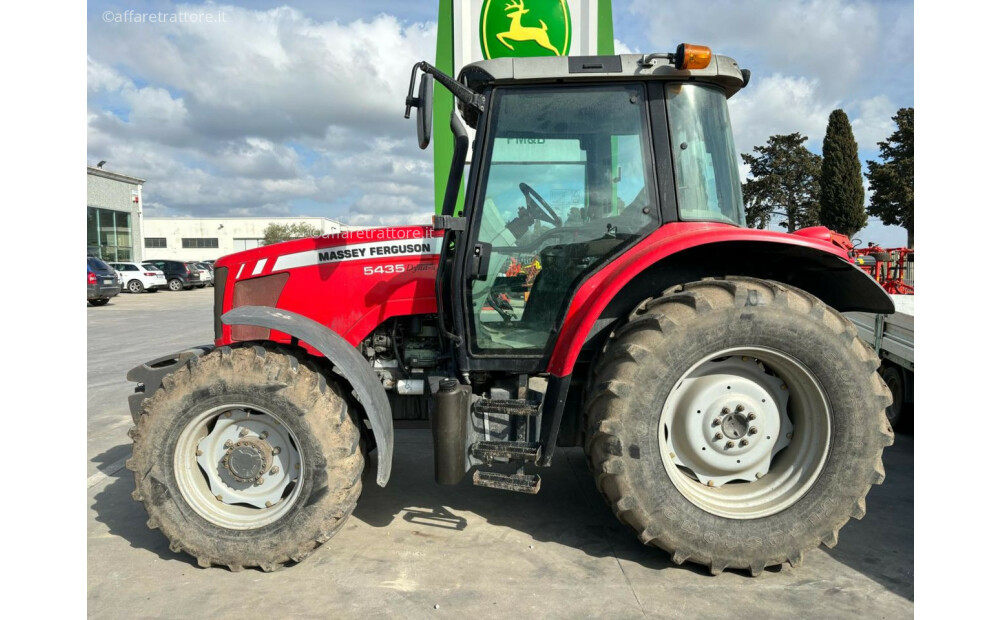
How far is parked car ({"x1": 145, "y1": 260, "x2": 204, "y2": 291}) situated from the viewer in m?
27.7

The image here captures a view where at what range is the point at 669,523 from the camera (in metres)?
2.88

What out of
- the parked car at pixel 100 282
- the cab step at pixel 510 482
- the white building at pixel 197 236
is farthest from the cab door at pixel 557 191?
the white building at pixel 197 236

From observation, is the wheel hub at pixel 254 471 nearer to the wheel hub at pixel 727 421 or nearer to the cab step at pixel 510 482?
the cab step at pixel 510 482

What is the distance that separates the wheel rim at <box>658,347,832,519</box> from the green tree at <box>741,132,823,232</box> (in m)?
39.0

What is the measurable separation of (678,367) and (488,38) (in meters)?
6.65

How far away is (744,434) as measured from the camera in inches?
121

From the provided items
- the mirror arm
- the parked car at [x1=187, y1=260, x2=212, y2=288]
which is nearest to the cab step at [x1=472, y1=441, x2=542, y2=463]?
the mirror arm

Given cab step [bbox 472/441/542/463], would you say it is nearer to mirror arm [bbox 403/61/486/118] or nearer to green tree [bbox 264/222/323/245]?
mirror arm [bbox 403/61/486/118]

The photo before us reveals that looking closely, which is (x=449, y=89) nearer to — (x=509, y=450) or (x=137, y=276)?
(x=509, y=450)

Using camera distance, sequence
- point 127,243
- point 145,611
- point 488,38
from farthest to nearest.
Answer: point 127,243
point 488,38
point 145,611

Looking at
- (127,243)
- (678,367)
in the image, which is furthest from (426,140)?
(127,243)

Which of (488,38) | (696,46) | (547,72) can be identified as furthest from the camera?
(488,38)

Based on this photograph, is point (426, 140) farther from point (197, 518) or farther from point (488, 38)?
point (488, 38)

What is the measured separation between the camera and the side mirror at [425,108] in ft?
8.71
